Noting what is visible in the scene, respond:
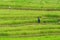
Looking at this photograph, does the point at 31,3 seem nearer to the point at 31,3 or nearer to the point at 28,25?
the point at 31,3

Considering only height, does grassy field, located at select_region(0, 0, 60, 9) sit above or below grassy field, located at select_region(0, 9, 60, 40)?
above

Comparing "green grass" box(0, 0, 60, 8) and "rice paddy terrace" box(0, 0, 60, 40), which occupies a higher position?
"green grass" box(0, 0, 60, 8)

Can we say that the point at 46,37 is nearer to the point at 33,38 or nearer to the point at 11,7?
the point at 33,38

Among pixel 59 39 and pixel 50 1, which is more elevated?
pixel 50 1

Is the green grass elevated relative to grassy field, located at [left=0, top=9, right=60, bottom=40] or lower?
elevated

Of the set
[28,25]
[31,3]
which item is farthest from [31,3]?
[28,25]

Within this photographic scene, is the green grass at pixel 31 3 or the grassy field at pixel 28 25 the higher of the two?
the green grass at pixel 31 3

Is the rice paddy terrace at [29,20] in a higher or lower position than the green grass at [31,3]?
lower

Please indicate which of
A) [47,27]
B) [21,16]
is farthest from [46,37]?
[21,16]
